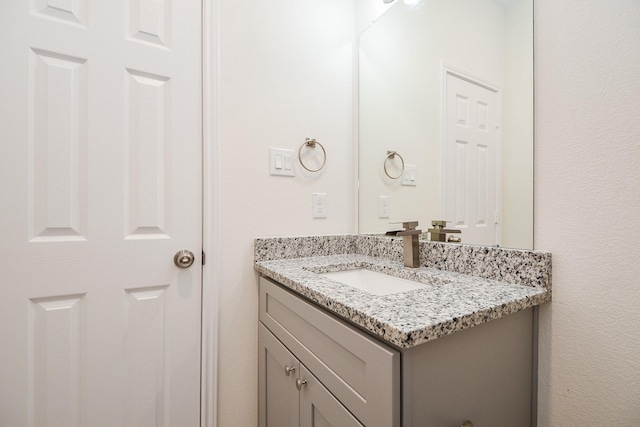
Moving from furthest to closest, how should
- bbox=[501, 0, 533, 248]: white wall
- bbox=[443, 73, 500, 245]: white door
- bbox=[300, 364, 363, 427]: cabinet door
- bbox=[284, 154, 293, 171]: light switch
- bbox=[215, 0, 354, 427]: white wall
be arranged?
bbox=[284, 154, 293, 171]: light switch
bbox=[215, 0, 354, 427]: white wall
bbox=[443, 73, 500, 245]: white door
bbox=[501, 0, 533, 248]: white wall
bbox=[300, 364, 363, 427]: cabinet door

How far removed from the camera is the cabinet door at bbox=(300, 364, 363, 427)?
65 centimetres

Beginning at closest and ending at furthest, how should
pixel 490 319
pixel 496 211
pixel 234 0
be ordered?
pixel 490 319, pixel 496 211, pixel 234 0

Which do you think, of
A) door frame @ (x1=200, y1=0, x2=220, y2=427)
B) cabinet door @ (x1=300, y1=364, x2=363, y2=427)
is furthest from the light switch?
cabinet door @ (x1=300, y1=364, x2=363, y2=427)

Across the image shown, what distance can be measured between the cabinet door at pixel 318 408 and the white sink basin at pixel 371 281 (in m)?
0.39

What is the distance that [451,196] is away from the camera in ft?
3.50

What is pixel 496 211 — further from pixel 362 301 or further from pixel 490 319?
pixel 362 301

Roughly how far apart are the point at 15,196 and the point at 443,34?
1.54 meters

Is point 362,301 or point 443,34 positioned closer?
point 362,301

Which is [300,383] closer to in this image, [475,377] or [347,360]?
[347,360]

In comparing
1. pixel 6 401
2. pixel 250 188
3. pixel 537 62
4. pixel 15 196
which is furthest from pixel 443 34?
pixel 6 401

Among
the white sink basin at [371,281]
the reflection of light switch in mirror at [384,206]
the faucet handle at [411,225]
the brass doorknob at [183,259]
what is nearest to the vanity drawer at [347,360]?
the white sink basin at [371,281]

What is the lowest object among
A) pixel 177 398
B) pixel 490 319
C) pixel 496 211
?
pixel 177 398

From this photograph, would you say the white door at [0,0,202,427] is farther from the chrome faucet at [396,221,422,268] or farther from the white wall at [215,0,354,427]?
the chrome faucet at [396,221,422,268]

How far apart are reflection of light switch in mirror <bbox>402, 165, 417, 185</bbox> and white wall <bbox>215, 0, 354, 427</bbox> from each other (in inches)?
12.9
